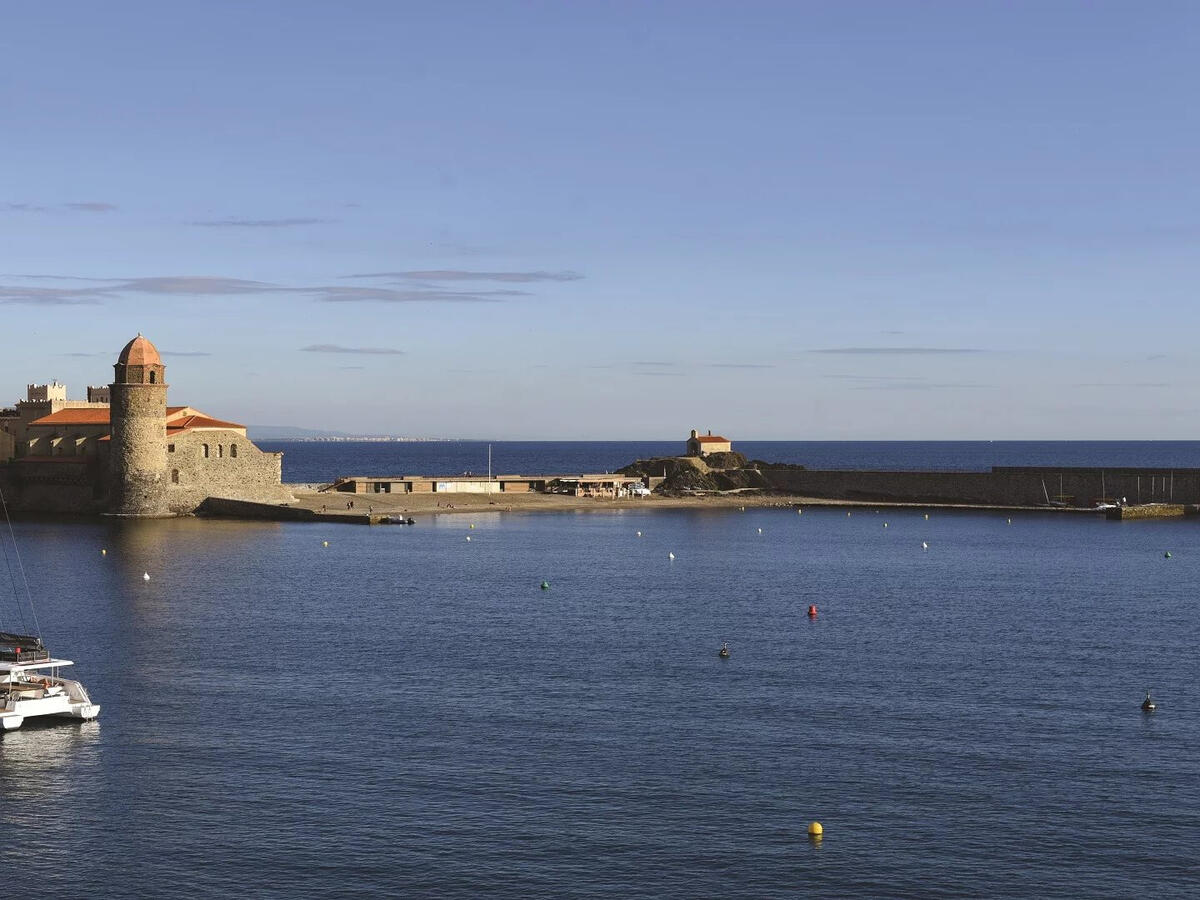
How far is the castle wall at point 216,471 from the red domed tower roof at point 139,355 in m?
6.20

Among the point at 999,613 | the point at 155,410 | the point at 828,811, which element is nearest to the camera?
the point at 828,811

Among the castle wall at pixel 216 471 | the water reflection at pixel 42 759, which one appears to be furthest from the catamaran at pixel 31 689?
the castle wall at pixel 216 471

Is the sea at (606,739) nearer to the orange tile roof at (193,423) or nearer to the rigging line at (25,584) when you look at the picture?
the rigging line at (25,584)

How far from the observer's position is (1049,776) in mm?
33000

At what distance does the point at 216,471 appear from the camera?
110 m

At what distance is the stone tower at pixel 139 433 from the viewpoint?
105m

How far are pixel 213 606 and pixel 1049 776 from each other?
38.6m

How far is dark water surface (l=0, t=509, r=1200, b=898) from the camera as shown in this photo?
90.3ft

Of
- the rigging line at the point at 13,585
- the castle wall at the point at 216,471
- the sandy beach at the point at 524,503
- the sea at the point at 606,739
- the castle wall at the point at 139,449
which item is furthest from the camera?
the sandy beach at the point at 524,503

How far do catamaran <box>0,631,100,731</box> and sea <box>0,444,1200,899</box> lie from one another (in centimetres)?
62

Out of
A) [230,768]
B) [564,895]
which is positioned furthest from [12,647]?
[564,895]

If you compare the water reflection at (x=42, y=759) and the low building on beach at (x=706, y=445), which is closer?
the water reflection at (x=42, y=759)

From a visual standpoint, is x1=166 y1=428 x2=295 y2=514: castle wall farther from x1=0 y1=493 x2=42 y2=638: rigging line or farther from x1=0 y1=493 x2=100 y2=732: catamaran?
x1=0 y1=493 x2=100 y2=732: catamaran

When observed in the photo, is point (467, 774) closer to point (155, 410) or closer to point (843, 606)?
point (843, 606)
